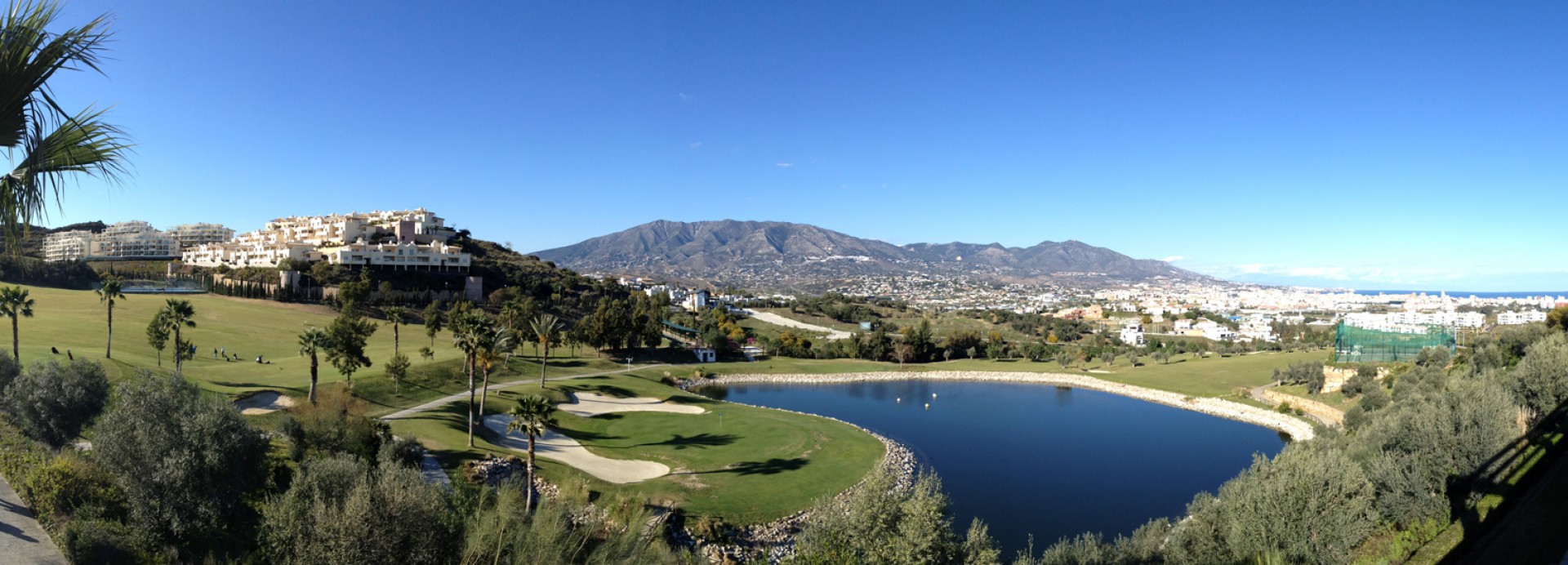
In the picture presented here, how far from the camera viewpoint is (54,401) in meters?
17.5

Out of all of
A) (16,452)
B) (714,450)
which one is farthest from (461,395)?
(16,452)

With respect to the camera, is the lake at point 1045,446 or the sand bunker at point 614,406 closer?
the lake at point 1045,446

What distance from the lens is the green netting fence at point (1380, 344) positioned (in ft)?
194

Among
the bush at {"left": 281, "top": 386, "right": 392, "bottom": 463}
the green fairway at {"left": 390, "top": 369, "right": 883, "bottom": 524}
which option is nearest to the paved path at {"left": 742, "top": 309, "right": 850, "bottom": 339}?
the green fairway at {"left": 390, "top": 369, "right": 883, "bottom": 524}

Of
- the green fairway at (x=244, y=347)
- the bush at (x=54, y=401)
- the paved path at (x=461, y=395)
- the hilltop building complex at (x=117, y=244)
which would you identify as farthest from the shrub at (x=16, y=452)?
the hilltop building complex at (x=117, y=244)

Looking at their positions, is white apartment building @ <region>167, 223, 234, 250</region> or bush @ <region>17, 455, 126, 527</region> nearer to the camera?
bush @ <region>17, 455, 126, 527</region>

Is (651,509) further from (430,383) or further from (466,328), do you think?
(430,383)

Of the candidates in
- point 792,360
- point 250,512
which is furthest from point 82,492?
point 792,360

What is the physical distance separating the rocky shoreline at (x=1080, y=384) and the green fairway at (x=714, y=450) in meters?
20.7

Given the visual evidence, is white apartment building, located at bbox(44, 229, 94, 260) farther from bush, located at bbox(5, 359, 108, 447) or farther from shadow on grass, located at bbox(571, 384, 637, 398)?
bush, located at bbox(5, 359, 108, 447)

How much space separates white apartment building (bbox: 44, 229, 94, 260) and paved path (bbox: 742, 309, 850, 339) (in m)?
94.7

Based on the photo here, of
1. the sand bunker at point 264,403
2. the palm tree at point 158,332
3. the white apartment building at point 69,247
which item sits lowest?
the sand bunker at point 264,403

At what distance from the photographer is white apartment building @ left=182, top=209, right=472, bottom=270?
298 ft

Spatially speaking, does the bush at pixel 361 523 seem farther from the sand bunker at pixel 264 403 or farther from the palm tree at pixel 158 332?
the palm tree at pixel 158 332
